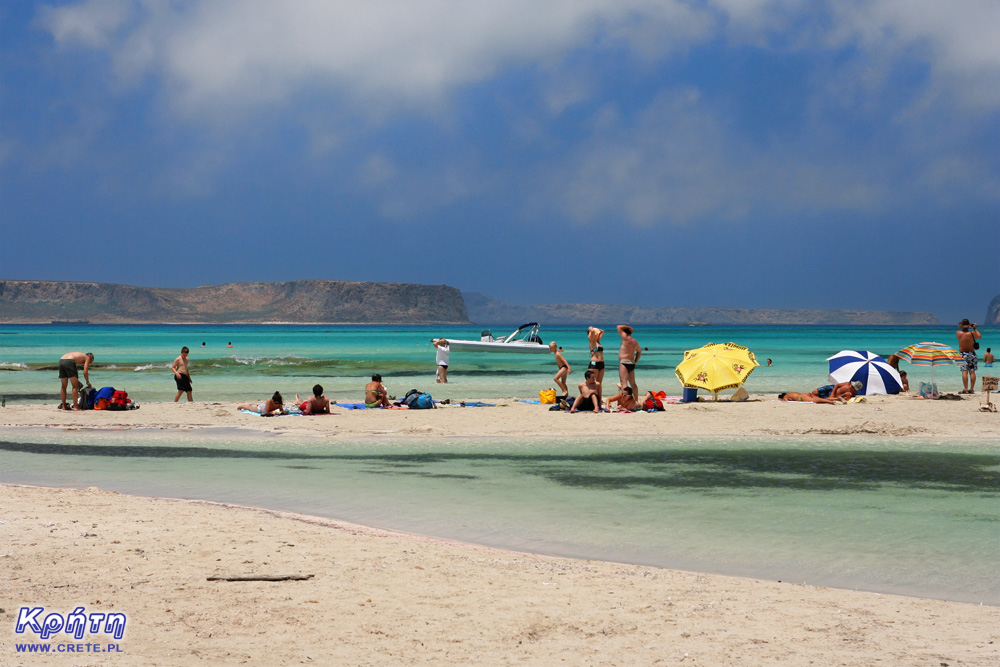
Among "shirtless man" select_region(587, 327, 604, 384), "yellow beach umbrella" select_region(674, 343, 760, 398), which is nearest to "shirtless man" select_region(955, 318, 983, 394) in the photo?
"yellow beach umbrella" select_region(674, 343, 760, 398)

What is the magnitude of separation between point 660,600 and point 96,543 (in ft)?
14.4

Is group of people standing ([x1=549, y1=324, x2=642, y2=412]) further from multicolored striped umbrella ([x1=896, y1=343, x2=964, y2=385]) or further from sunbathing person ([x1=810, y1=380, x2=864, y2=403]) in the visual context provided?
multicolored striped umbrella ([x1=896, y1=343, x2=964, y2=385])

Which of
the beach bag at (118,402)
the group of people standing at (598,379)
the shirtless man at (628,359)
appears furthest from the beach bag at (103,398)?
the shirtless man at (628,359)

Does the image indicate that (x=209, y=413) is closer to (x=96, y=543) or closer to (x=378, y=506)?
(x=378, y=506)

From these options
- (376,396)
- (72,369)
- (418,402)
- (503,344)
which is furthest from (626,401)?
(503,344)

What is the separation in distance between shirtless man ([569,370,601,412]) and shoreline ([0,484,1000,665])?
1119cm

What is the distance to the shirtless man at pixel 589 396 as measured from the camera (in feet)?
60.6

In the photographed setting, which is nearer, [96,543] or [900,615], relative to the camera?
[900,615]

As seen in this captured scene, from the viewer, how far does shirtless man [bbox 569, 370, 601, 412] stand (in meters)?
18.5

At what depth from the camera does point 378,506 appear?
955 centimetres

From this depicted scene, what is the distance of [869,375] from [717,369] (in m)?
4.53

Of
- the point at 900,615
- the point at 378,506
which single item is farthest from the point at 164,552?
the point at 900,615

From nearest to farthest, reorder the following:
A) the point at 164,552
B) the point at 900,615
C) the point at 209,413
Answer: the point at 900,615 → the point at 164,552 → the point at 209,413

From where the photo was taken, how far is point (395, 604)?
5668 mm
